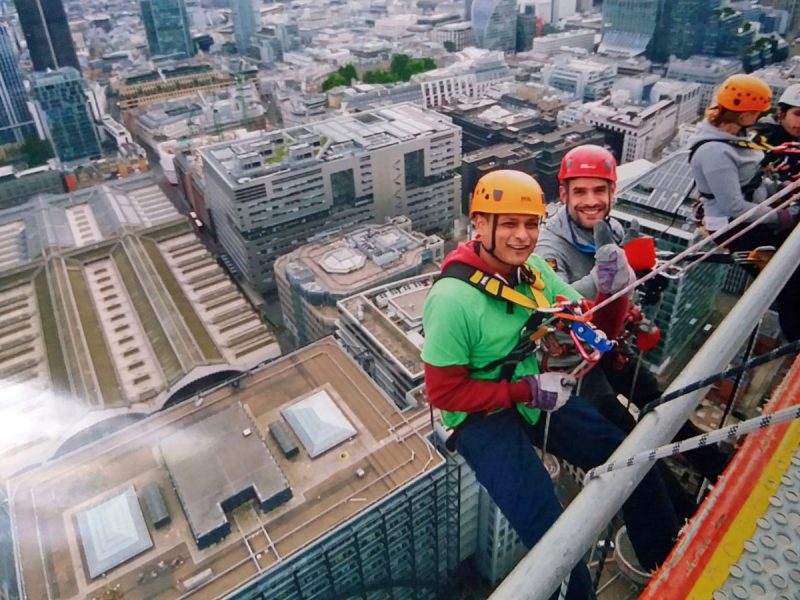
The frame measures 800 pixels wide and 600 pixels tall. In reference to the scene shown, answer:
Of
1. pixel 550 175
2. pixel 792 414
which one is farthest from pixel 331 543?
pixel 550 175

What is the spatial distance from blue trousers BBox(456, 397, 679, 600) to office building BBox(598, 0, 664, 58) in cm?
9260

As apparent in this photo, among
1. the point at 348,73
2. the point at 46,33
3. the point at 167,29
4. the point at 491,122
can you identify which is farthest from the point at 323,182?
the point at 167,29

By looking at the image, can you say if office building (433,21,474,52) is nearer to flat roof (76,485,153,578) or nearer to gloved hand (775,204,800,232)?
flat roof (76,485,153,578)

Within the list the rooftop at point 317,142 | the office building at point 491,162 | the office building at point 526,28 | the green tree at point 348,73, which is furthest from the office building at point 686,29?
the rooftop at point 317,142

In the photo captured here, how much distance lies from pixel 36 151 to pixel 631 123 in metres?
68.1

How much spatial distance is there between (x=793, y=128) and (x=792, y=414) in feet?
30.5

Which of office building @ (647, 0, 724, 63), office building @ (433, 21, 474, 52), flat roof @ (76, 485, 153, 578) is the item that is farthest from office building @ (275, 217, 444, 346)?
office building @ (433, 21, 474, 52)

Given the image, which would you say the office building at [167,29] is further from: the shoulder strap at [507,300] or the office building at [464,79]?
the shoulder strap at [507,300]

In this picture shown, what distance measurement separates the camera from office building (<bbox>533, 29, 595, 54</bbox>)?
95188 mm

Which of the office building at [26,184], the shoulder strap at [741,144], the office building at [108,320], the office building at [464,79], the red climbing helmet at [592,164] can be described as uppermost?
the red climbing helmet at [592,164]

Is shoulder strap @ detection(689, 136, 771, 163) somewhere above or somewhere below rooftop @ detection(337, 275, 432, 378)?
above

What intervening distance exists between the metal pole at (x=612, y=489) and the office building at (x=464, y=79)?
75520 millimetres

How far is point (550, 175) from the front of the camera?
54.0m

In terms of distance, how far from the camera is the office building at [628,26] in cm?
8462
